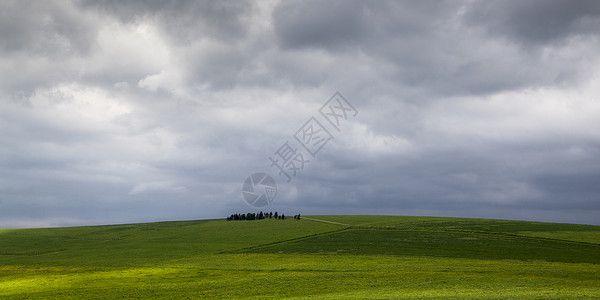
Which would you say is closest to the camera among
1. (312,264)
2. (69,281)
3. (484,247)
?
(69,281)

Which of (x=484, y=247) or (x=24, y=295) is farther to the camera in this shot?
(x=484, y=247)

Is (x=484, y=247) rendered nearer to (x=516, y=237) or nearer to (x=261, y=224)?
(x=516, y=237)

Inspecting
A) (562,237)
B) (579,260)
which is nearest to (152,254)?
(579,260)

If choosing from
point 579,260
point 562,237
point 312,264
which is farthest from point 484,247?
point 312,264

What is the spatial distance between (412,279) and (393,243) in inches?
1151

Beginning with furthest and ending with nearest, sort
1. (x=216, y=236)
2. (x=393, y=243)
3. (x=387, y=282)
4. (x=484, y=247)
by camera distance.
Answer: (x=216, y=236)
(x=393, y=243)
(x=484, y=247)
(x=387, y=282)

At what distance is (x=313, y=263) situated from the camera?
47281mm

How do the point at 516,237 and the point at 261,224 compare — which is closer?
the point at 516,237

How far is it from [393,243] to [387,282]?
3062cm

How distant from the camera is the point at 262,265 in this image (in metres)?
47.1

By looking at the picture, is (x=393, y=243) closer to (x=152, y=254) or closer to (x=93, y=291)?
(x=152, y=254)

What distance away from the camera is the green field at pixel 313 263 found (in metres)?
31.5

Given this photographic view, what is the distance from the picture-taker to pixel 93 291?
35594mm

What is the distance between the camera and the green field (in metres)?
31.5
